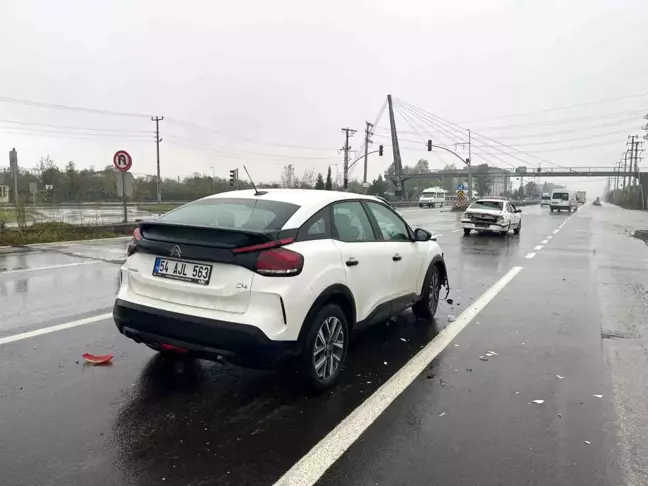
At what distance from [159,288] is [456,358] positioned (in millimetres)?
3005

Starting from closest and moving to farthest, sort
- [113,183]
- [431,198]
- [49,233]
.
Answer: [49,233] < [113,183] < [431,198]

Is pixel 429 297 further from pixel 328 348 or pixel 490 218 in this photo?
pixel 490 218

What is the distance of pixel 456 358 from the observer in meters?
5.24

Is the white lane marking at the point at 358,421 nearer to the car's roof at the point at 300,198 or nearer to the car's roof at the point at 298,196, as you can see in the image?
the car's roof at the point at 300,198

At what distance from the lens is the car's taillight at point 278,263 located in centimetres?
382

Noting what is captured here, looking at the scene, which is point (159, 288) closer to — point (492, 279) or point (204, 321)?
point (204, 321)

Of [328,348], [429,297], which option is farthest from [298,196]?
[429,297]

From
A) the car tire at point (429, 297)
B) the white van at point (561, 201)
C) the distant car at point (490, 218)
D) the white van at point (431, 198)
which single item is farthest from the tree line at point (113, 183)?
the car tire at point (429, 297)

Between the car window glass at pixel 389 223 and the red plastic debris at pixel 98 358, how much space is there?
2.99m

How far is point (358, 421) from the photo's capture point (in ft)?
12.2

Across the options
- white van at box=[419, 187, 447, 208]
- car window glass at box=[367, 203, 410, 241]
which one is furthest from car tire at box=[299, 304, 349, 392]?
white van at box=[419, 187, 447, 208]

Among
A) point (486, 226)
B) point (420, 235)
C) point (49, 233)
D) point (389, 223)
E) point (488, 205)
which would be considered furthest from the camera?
point (488, 205)

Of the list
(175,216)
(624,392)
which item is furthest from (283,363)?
(624,392)

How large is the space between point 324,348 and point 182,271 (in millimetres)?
1315
